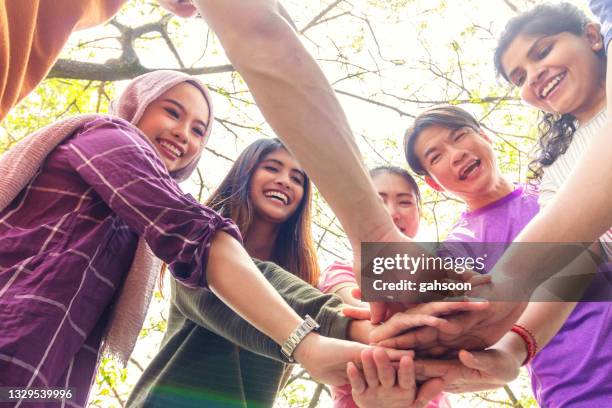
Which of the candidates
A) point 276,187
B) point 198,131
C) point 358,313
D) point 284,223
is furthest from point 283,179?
point 358,313

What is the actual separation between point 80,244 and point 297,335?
0.63m

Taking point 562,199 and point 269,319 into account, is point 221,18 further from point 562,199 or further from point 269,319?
point 562,199

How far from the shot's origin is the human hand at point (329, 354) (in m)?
1.36

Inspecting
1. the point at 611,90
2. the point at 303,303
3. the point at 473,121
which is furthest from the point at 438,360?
the point at 473,121

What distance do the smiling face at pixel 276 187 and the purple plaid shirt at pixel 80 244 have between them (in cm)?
104

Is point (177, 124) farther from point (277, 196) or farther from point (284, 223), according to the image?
point (284, 223)

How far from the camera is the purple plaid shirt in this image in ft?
3.56

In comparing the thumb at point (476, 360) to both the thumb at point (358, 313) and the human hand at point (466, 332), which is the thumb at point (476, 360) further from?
the thumb at point (358, 313)

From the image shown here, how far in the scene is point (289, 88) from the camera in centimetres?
112

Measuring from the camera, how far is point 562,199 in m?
1.28

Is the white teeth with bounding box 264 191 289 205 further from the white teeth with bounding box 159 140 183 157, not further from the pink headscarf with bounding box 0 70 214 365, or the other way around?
the pink headscarf with bounding box 0 70 214 365

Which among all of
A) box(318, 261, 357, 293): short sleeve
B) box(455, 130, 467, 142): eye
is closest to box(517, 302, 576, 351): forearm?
box(318, 261, 357, 293): short sleeve

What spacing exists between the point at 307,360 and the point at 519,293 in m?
0.63

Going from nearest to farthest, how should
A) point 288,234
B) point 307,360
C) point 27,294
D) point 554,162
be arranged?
point 27,294 → point 307,360 → point 554,162 → point 288,234
